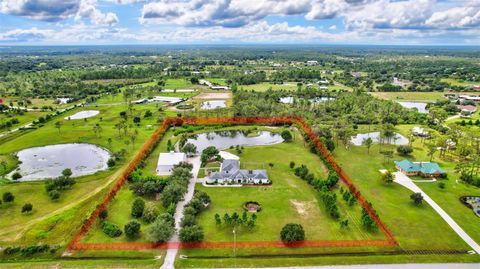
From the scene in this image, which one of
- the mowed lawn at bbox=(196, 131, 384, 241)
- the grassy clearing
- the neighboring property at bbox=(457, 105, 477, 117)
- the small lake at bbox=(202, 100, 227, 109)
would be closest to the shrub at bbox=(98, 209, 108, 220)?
the mowed lawn at bbox=(196, 131, 384, 241)

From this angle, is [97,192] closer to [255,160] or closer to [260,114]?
[255,160]

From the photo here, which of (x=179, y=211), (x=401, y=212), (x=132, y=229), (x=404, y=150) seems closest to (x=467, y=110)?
(x=404, y=150)

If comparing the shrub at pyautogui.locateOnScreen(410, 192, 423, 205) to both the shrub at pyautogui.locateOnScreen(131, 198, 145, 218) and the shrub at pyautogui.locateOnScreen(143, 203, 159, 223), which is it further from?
the shrub at pyautogui.locateOnScreen(131, 198, 145, 218)

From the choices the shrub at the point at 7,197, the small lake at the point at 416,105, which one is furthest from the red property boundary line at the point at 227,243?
the small lake at the point at 416,105

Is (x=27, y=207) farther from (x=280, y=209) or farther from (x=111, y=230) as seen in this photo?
(x=280, y=209)

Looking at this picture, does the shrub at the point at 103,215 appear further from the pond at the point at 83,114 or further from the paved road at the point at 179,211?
the pond at the point at 83,114
